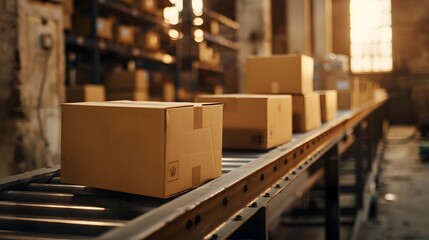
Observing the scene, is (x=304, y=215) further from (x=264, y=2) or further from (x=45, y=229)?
(x=264, y=2)

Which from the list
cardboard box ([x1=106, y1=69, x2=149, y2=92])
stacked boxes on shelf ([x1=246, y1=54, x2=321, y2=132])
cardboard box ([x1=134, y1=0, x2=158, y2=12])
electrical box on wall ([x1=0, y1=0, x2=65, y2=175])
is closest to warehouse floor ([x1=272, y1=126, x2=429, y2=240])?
stacked boxes on shelf ([x1=246, y1=54, x2=321, y2=132])

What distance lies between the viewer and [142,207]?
1302 millimetres

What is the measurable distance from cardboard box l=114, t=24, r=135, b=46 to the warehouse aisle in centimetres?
353

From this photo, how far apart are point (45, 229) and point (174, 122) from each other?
419 mm

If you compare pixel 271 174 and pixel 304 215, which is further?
pixel 304 215

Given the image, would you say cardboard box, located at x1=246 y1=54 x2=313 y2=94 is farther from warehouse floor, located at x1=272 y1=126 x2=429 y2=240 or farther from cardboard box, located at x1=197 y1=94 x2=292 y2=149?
warehouse floor, located at x1=272 y1=126 x2=429 y2=240

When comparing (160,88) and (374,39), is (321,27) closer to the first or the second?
(160,88)

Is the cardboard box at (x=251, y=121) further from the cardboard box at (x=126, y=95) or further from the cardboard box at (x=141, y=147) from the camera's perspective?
the cardboard box at (x=126, y=95)

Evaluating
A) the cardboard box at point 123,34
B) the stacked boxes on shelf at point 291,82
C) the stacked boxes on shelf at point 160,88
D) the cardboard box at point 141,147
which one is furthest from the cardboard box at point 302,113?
the stacked boxes on shelf at point 160,88

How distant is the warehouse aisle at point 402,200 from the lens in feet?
14.5

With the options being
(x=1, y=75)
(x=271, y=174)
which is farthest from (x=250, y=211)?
(x=1, y=75)

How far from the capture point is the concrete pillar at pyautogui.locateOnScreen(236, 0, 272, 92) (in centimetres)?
843

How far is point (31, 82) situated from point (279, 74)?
171cm

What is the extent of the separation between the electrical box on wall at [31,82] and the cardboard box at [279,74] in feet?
4.92
